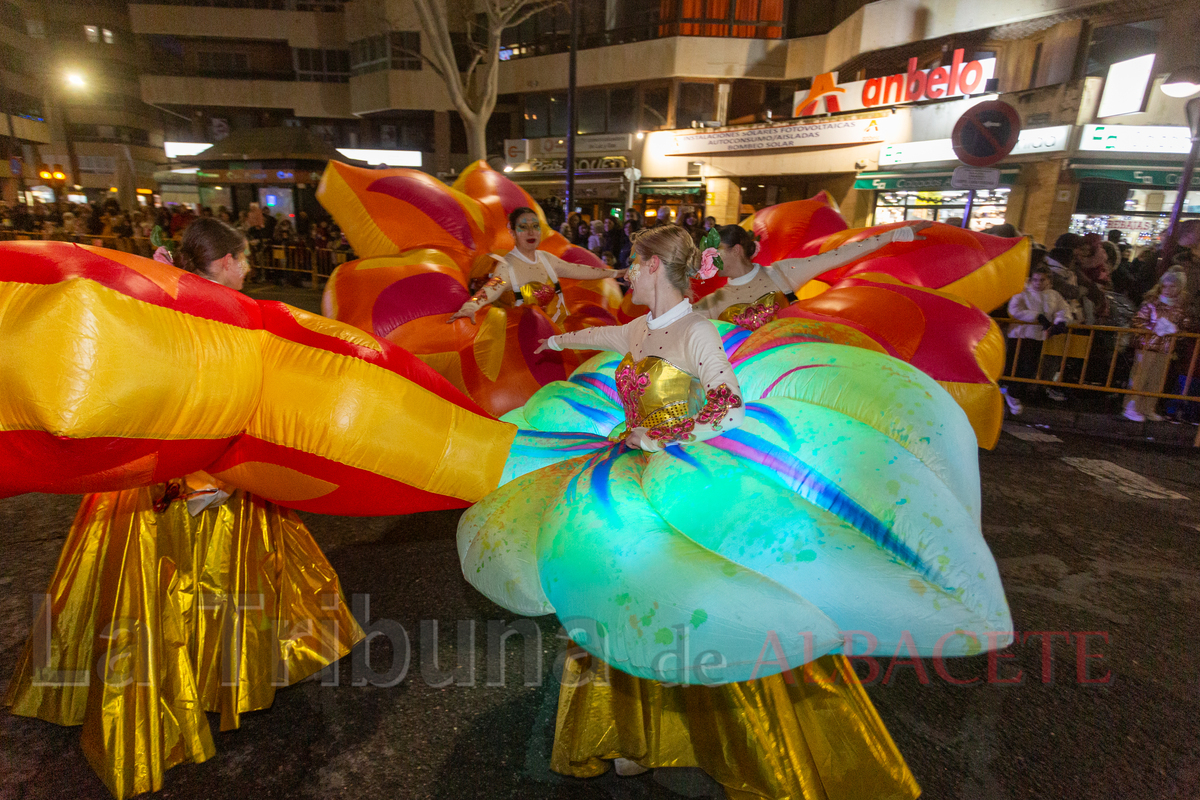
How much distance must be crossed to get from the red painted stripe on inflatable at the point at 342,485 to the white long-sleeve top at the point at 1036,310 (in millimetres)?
7220

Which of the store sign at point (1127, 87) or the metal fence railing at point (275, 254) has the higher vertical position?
the store sign at point (1127, 87)

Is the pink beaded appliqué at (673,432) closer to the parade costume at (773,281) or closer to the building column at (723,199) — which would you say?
the parade costume at (773,281)

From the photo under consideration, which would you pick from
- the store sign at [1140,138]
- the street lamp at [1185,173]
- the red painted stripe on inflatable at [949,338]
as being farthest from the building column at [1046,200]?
the red painted stripe on inflatable at [949,338]

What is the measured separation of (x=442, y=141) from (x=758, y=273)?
2944 cm

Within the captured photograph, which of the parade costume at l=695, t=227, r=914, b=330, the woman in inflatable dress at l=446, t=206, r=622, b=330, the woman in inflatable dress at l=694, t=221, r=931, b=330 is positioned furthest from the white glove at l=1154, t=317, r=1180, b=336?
the woman in inflatable dress at l=446, t=206, r=622, b=330

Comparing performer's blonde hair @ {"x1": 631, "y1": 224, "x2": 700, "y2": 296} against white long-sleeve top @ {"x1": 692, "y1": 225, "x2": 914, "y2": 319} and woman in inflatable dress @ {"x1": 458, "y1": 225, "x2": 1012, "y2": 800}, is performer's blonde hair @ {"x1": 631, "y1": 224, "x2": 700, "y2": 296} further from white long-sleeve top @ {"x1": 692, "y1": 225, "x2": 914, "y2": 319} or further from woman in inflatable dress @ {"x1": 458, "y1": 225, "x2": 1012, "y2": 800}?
white long-sleeve top @ {"x1": 692, "y1": 225, "x2": 914, "y2": 319}

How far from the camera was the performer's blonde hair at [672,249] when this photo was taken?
2.18 meters

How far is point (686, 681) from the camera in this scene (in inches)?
56.8

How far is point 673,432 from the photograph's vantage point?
1.93 meters

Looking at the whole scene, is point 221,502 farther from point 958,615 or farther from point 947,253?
point 947,253

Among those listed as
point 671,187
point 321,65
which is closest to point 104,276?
point 671,187

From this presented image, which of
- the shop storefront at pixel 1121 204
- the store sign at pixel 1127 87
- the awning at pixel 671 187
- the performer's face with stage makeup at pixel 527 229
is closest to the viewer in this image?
the performer's face with stage makeup at pixel 527 229

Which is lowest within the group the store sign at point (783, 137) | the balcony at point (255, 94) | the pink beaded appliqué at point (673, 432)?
the pink beaded appliqué at point (673, 432)

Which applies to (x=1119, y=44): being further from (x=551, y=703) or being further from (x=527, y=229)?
(x=551, y=703)
